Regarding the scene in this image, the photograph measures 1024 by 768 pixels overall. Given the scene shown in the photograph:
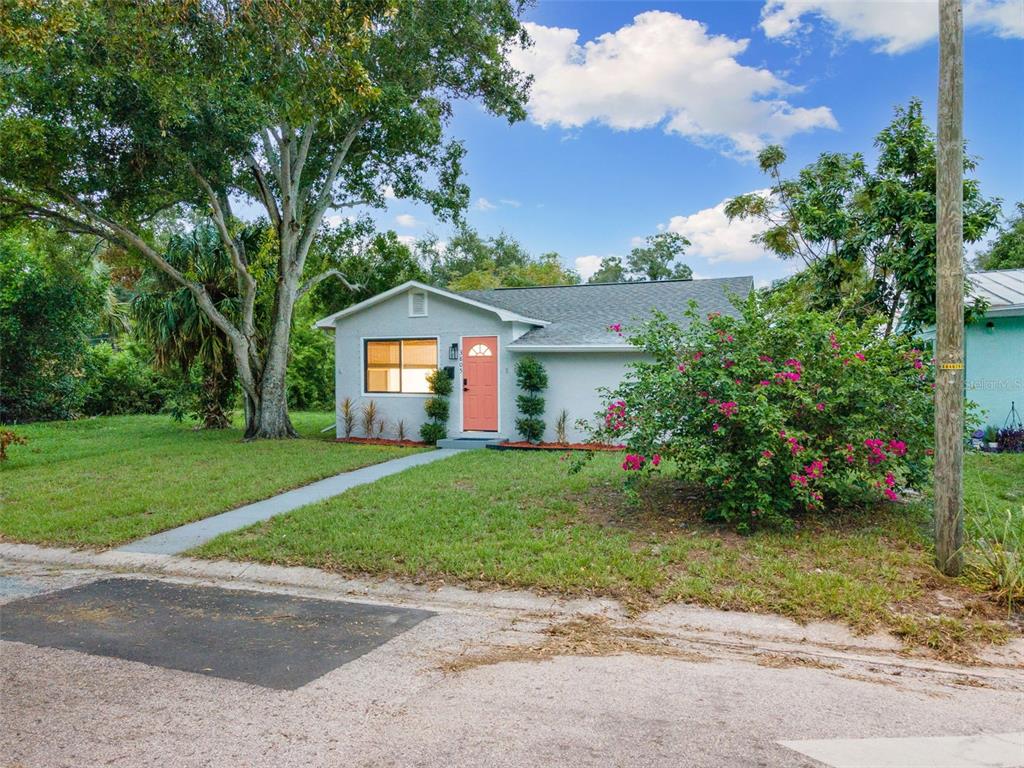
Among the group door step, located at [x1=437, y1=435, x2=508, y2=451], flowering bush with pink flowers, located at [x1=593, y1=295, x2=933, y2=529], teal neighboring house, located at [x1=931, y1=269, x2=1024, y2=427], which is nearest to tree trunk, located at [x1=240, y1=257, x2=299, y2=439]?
door step, located at [x1=437, y1=435, x2=508, y2=451]

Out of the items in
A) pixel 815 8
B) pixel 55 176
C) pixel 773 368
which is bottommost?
pixel 773 368

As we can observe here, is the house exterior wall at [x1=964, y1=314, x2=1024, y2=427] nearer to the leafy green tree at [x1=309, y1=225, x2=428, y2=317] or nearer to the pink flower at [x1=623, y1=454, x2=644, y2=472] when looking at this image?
the pink flower at [x1=623, y1=454, x2=644, y2=472]

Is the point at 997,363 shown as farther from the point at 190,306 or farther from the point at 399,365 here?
the point at 190,306

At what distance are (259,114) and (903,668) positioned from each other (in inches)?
450

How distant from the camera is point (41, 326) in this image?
1816cm

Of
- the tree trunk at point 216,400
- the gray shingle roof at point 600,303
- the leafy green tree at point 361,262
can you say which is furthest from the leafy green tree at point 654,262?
the tree trunk at point 216,400

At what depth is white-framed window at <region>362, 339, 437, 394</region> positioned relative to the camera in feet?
48.2

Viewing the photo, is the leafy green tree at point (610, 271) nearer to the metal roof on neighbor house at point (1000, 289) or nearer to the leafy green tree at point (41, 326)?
the metal roof on neighbor house at point (1000, 289)

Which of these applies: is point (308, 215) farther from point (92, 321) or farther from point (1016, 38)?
point (1016, 38)

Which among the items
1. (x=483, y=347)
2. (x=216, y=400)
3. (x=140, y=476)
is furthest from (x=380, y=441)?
(x=140, y=476)

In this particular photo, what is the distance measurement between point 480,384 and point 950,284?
10.00m

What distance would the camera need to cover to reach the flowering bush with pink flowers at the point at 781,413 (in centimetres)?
583

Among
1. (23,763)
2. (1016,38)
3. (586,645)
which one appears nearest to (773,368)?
(586,645)

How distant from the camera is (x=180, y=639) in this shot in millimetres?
4094
